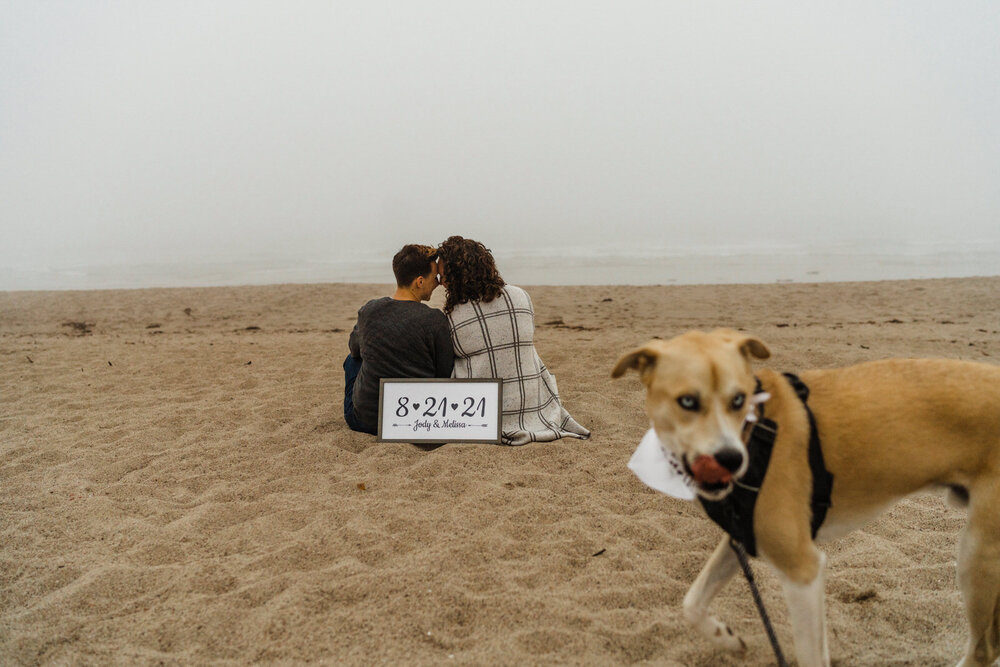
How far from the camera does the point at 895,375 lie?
269 cm

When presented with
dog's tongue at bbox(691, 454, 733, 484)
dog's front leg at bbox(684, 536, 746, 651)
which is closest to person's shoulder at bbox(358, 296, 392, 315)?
dog's front leg at bbox(684, 536, 746, 651)

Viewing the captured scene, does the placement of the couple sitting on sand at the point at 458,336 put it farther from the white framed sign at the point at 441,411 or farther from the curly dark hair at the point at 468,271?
the white framed sign at the point at 441,411

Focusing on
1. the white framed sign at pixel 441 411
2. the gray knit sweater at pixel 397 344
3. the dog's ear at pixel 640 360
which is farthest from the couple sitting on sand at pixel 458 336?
the dog's ear at pixel 640 360

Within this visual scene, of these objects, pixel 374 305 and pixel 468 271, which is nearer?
pixel 468 271

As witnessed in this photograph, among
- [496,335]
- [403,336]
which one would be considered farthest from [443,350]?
[496,335]

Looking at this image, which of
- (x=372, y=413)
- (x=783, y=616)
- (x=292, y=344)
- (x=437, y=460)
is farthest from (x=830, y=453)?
(x=292, y=344)

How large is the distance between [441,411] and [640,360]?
3467 millimetres

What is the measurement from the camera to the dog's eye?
2.29 m

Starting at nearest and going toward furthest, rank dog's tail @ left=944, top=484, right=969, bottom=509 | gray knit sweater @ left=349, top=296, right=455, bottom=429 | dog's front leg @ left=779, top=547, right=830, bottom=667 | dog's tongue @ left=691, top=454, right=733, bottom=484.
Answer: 1. dog's tongue @ left=691, top=454, right=733, bottom=484
2. dog's front leg @ left=779, top=547, right=830, bottom=667
3. dog's tail @ left=944, top=484, right=969, bottom=509
4. gray knit sweater @ left=349, top=296, right=455, bottom=429

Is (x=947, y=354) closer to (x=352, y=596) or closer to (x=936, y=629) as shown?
(x=936, y=629)

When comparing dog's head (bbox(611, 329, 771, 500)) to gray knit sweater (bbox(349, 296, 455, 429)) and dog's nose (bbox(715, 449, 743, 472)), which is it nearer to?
dog's nose (bbox(715, 449, 743, 472))

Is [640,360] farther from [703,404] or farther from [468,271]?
[468,271]

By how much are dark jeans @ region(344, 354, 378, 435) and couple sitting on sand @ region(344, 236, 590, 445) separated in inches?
1.4

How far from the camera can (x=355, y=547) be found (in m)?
4.00
